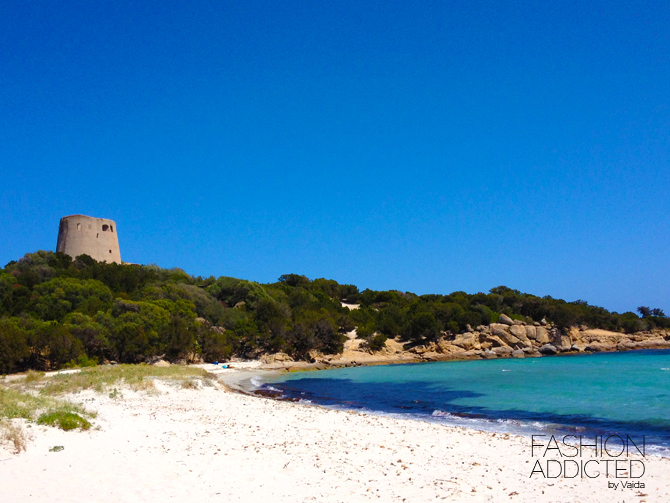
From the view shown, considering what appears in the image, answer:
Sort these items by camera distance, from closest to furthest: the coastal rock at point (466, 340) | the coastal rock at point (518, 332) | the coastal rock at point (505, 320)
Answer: the coastal rock at point (466, 340), the coastal rock at point (518, 332), the coastal rock at point (505, 320)

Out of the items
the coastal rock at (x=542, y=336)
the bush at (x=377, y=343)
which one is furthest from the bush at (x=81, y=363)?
the coastal rock at (x=542, y=336)

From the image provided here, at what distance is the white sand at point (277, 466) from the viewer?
6836 millimetres

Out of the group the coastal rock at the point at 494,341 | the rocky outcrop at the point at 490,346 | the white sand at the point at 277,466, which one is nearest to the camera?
the white sand at the point at 277,466

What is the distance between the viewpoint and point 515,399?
20.0m

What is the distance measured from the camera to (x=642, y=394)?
20844 millimetres

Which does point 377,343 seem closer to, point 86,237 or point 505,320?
point 505,320

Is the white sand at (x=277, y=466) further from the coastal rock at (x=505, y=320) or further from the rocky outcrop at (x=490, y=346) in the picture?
the coastal rock at (x=505, y=320)

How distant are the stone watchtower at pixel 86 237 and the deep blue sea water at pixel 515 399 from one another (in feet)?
128

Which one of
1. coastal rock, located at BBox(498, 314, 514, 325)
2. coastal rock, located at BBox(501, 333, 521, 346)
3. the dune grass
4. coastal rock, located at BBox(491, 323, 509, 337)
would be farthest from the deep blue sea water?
coastal rock, located at BBox(498, 314, 514, 325)

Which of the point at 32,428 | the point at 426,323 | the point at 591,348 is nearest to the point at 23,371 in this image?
the point at 32,428

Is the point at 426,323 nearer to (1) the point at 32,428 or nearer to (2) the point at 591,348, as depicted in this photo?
(2) the point at 591,348

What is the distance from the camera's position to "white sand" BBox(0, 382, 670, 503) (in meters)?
6.84

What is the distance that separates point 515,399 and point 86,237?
56.3 m

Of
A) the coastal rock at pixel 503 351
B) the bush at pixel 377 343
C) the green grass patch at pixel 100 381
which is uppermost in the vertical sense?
the green grass patch at pixel 100 381
